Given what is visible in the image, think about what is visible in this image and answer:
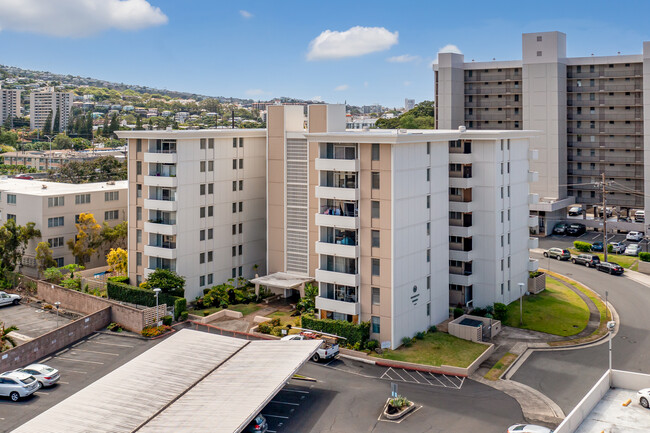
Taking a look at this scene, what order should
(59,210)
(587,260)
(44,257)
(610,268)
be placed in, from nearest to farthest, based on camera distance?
(44,257), (59,210), (610,268), (587,260)

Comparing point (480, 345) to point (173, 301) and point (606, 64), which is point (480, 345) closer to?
point (173, 301)

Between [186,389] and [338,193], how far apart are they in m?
21.3

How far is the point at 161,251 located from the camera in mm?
62625

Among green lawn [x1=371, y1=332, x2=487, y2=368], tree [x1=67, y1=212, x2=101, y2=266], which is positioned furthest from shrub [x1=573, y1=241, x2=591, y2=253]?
tree [x1=67, y1=212, x2=101, y2=266]

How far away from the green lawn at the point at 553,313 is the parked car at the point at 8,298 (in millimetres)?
49401

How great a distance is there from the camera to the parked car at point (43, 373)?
143ft

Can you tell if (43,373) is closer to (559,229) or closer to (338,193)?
(338,193)

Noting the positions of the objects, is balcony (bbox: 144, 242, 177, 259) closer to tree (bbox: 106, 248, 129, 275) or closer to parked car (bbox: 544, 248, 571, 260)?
tree (bbox: 106, 248, 129, 275)

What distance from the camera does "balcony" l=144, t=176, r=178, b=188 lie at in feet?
204

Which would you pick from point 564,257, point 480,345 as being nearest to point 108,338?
point 480,345

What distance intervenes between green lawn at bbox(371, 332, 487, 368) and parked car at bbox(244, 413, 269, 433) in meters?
14.5

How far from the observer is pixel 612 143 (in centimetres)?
10600

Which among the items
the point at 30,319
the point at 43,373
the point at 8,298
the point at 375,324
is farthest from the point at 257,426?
the point at 8,298

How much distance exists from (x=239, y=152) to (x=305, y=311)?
20.7m
